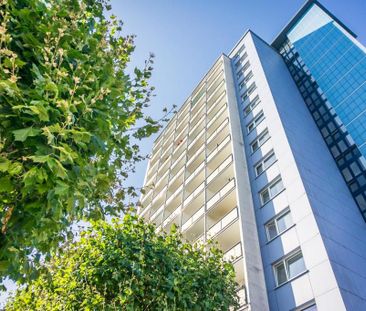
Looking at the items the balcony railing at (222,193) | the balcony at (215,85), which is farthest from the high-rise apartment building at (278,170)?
the balcony at (215,85)

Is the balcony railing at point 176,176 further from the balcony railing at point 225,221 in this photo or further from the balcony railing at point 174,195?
the balcony railing at point 225,221

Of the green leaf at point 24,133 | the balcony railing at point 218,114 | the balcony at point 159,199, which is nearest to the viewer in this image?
the green leaf at point 24,133

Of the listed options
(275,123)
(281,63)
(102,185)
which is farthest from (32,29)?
(281,63)

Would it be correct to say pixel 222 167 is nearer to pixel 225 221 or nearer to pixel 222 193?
pixel 222 193

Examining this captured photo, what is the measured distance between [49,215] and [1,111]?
148cm

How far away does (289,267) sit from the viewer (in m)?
15.3

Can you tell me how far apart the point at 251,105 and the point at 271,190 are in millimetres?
10735

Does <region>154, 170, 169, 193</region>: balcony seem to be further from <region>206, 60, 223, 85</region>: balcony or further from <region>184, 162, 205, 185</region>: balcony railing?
<region>206, 60, 223, 85</region>: balcony

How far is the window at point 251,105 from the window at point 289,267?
1498cm

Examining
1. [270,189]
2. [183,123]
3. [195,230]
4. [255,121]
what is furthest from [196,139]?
[270,189]

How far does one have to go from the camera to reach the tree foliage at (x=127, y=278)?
9102 mm

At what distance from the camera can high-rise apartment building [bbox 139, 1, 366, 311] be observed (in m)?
14.5

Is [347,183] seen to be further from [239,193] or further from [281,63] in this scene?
[281,63]

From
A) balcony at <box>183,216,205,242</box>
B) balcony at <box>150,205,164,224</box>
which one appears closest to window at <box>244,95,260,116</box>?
balcony at <box>183,216,205,242</box>
